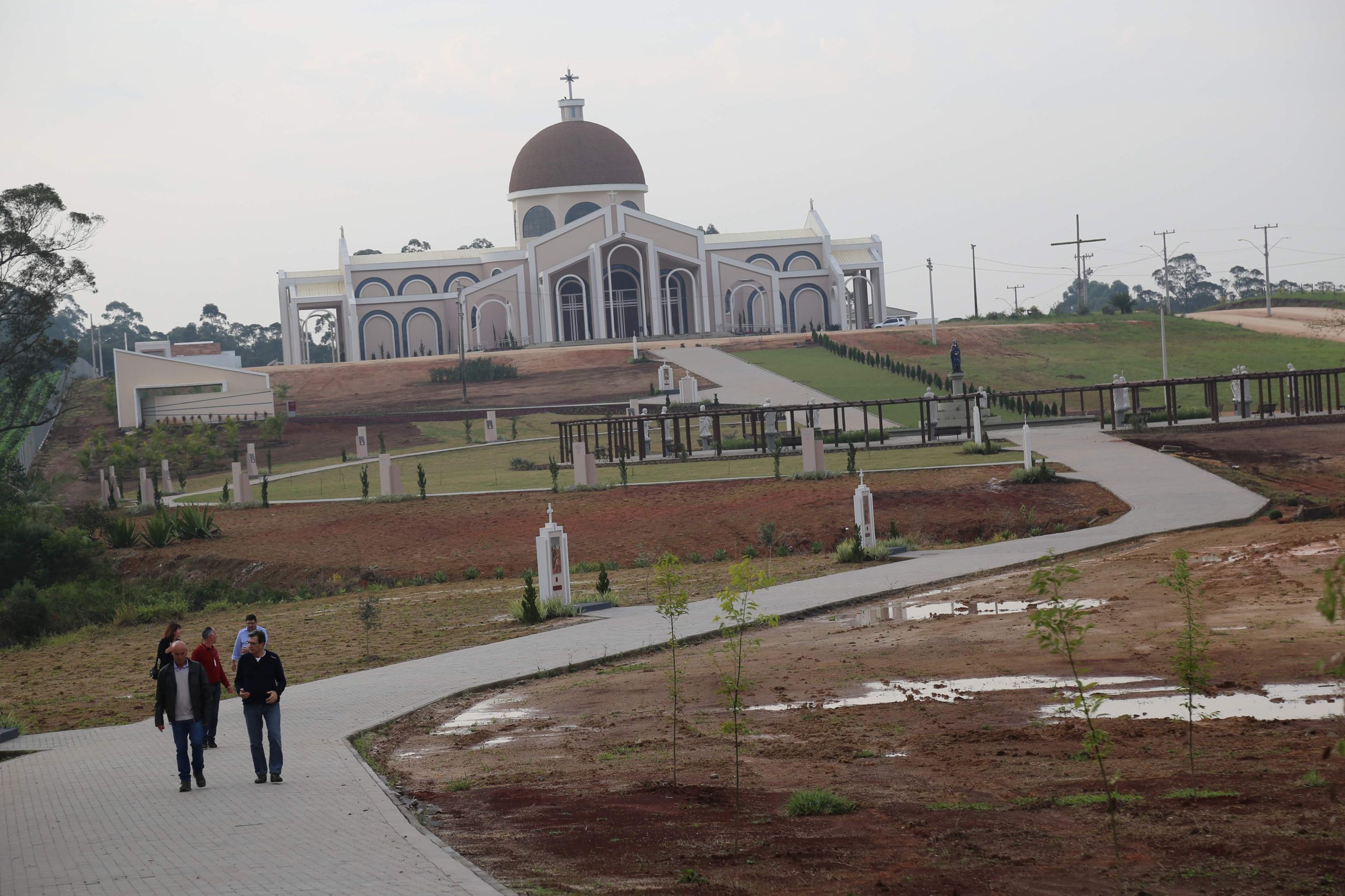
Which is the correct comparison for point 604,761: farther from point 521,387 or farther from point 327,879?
point 521,387

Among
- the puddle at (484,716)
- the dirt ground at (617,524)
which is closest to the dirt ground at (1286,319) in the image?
the dirt ground at (617,524)

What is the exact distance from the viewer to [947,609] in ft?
50.6

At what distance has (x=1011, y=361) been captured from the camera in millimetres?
57844

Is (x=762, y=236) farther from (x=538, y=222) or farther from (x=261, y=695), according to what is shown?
(x=261, y=695)

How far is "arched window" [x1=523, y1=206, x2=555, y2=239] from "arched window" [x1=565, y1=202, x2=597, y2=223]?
3.20ft

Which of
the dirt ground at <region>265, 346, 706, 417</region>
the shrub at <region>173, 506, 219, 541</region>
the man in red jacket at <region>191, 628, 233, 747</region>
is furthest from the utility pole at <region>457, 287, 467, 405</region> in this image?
the man in red jacket at <region>191, 628, 233, 747</region>

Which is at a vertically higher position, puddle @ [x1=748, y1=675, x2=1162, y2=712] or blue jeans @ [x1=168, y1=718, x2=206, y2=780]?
blue jeans @ [x1=168, y1=718, x2=206, y2=780]

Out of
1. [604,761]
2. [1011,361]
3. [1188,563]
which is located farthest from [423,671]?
[1011,361]

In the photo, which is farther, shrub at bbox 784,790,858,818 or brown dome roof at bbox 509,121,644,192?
brown dome roof at bbox 509,121,644,192

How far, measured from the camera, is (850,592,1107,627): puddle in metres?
14.6

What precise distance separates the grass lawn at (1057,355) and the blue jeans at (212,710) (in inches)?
1418

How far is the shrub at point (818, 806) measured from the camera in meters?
7.49

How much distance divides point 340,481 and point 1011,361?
1292 inches

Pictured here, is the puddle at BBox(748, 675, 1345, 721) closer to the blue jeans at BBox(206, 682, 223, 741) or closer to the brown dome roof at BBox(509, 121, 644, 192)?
the blue jeans at BBox(206, 682, 223, 741)
